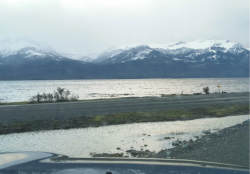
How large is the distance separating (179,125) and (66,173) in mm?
16276

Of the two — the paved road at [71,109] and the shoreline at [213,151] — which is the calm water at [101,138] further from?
the paved road at [71,109]

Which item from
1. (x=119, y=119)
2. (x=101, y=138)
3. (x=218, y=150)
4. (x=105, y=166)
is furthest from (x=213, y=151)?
(x=119, y=119)

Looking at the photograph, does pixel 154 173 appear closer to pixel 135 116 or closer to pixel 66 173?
pixel 66 173

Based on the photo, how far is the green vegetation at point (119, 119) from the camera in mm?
19906

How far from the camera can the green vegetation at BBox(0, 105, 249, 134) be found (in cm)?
1991

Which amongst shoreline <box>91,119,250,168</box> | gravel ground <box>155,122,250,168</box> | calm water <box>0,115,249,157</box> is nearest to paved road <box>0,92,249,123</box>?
calm water <box>0,115,249,157</box>

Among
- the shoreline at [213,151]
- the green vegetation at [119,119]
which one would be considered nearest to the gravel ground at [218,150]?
the shoreline at [213,151]

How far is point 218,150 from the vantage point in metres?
11.2

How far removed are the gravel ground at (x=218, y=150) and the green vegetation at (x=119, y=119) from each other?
9693mm

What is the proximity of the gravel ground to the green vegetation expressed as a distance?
382 inches

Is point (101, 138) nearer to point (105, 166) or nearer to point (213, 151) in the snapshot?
point (213, 151)

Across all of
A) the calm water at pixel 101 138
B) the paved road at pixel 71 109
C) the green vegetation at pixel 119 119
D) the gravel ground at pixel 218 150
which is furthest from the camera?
the paved road at pixel 71 109

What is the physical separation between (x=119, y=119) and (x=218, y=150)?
12.7 meters

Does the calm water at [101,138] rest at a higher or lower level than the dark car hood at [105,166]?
lower
